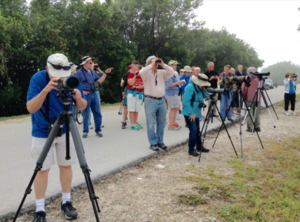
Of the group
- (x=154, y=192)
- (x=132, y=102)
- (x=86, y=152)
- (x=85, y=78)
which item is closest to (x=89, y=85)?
(x=85, y=78)

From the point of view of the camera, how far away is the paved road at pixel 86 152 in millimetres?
3594

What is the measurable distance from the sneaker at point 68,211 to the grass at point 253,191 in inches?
52.0

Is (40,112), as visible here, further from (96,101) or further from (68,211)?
(96,101)

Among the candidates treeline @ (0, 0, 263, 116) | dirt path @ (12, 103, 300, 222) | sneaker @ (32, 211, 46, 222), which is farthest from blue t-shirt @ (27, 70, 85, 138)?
treeline @ (0, 0, 263, 116)

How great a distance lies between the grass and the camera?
308 centimetres

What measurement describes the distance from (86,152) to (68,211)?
8.50ft

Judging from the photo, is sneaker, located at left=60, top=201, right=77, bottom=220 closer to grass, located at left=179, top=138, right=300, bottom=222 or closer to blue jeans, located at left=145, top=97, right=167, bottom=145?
grass, located at left=179, top=138, right=300, bottom=222

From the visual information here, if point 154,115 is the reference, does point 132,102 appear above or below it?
above

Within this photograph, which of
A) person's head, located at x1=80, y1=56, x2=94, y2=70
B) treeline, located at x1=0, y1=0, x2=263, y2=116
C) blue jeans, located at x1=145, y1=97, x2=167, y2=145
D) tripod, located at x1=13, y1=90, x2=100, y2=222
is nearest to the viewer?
tripod, located at x1=13, y1=90, x2=100, y2=222

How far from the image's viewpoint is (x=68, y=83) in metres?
2.39

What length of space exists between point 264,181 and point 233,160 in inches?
41.1

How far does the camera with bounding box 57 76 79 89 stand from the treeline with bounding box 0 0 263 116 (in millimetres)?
11799

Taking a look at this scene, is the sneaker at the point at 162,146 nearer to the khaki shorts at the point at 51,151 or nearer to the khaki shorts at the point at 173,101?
the khaki shorts at the point at 173,101

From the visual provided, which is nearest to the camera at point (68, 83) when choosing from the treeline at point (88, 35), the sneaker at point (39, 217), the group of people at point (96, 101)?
the group of people at point (96, 101)
